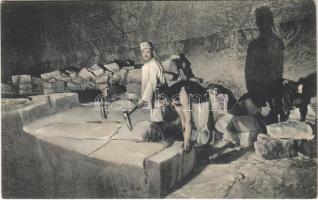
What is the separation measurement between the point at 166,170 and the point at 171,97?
1142 millimetres

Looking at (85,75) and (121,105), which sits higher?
(85,75)

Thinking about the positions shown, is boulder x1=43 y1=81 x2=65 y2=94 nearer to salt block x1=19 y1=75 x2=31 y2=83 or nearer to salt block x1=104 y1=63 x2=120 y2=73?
salt block x1=19 y1=75 x2=31 y2=83

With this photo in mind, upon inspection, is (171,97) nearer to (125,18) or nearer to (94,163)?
(94,163)

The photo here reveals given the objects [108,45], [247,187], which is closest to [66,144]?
[247,187]

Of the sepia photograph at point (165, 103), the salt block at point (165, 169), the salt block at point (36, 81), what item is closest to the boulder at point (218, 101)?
the sepia photograph at point (165, 103)

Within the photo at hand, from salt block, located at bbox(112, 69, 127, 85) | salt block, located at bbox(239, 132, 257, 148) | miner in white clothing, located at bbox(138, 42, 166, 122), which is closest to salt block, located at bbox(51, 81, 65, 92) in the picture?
salt block, located at bbox(112, 69, 127, 85)

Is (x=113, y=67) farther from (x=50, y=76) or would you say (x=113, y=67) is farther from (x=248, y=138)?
(x=248, y=138)

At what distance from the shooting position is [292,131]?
4.52m

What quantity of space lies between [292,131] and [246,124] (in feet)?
1.89

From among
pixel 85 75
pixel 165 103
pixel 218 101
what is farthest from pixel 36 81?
pixel 218 101

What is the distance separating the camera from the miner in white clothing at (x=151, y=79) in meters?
4.64

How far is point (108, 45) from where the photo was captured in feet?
21.5

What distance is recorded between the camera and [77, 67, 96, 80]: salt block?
21.1ft

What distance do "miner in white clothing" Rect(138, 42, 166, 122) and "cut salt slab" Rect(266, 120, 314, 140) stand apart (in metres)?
1.35
